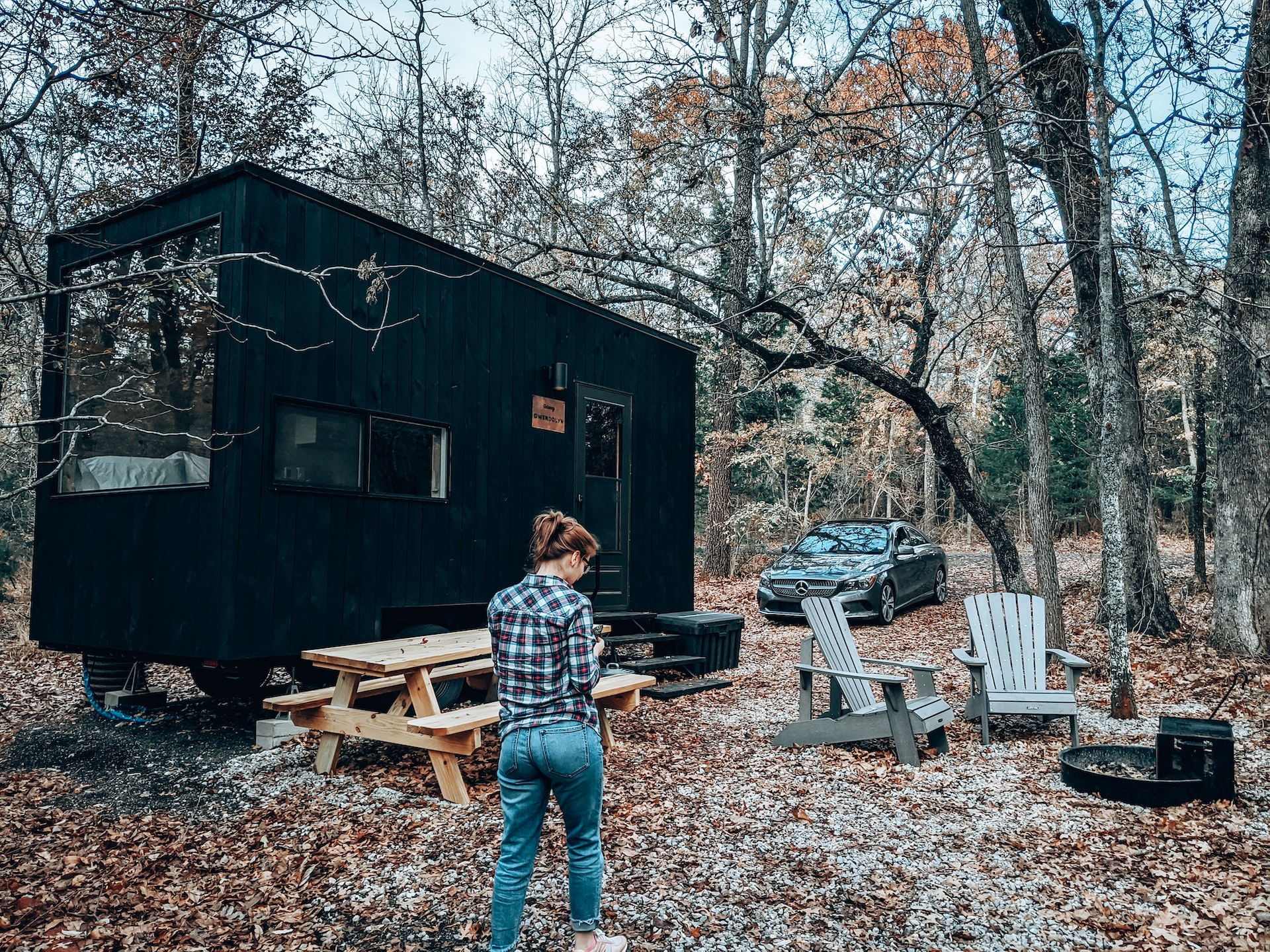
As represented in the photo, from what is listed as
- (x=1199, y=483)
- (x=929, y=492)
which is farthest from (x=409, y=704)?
(x=929, y=492)

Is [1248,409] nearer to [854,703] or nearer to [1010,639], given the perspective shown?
[1010,639]

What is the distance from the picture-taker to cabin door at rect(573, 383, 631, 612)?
322 inches

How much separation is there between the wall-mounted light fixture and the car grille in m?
5.10

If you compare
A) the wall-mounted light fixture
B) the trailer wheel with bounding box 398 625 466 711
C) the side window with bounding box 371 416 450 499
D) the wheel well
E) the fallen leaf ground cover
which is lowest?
the fallen leaf ground cover

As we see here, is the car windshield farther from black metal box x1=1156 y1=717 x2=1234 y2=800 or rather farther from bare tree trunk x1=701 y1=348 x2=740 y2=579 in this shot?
black metal box x1=1156 y1=717 x2=1234 y2=800

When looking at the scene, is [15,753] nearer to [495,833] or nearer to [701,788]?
[495,833]

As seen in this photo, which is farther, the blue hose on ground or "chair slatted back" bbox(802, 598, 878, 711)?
the blue hose on ground

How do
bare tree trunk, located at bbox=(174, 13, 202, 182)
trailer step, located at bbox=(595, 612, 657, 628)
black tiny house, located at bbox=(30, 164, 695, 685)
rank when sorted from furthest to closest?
trailer step, located at bbox=(595, 612, 657, 628)
bare tree trunk, located at bbox=(174, 13, 202, 182)
black tiny house, located at bbox=(30, 164, 695, 685)

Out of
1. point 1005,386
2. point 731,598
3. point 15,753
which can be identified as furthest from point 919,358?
point 1005,386

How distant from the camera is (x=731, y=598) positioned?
555 inches

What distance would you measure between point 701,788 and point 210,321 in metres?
4.27

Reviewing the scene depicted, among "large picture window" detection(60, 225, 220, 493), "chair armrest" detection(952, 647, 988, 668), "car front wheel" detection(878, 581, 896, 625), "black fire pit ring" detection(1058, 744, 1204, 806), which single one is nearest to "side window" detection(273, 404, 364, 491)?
"large picture window" detection(60, 225, 220, 493)

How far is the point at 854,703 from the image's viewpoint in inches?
233

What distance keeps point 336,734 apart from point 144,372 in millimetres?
2909
